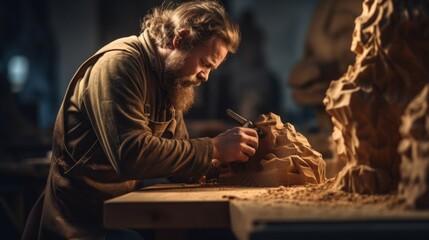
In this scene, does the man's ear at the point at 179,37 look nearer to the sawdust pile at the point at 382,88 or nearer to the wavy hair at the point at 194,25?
the wavy hair at the point at 194,25

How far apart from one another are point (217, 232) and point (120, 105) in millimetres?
2088

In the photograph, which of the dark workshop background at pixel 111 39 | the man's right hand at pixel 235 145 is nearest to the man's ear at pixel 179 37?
the man's right hand at pixel 235 145

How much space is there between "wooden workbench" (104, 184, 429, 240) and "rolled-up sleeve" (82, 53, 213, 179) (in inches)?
4.5

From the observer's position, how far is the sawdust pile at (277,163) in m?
3.28

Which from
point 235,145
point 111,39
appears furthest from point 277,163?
point 111,39

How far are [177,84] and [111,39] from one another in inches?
424

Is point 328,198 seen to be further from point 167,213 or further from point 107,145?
point 107,145

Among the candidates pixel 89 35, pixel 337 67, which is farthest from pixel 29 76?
pixel 337 67

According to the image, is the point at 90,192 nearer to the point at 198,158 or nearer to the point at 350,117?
the point at 198,158

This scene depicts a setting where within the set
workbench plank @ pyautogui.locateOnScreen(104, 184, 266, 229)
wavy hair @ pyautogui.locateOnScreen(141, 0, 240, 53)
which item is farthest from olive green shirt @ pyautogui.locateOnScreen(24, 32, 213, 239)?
workbench plank @ pyautogui.locateOnScreen(104, 184, 266, 229)

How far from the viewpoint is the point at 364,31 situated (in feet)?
9.34

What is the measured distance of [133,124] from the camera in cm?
311

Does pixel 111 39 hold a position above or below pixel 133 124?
above

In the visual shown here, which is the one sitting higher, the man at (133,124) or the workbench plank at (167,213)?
the man at (133,124)
